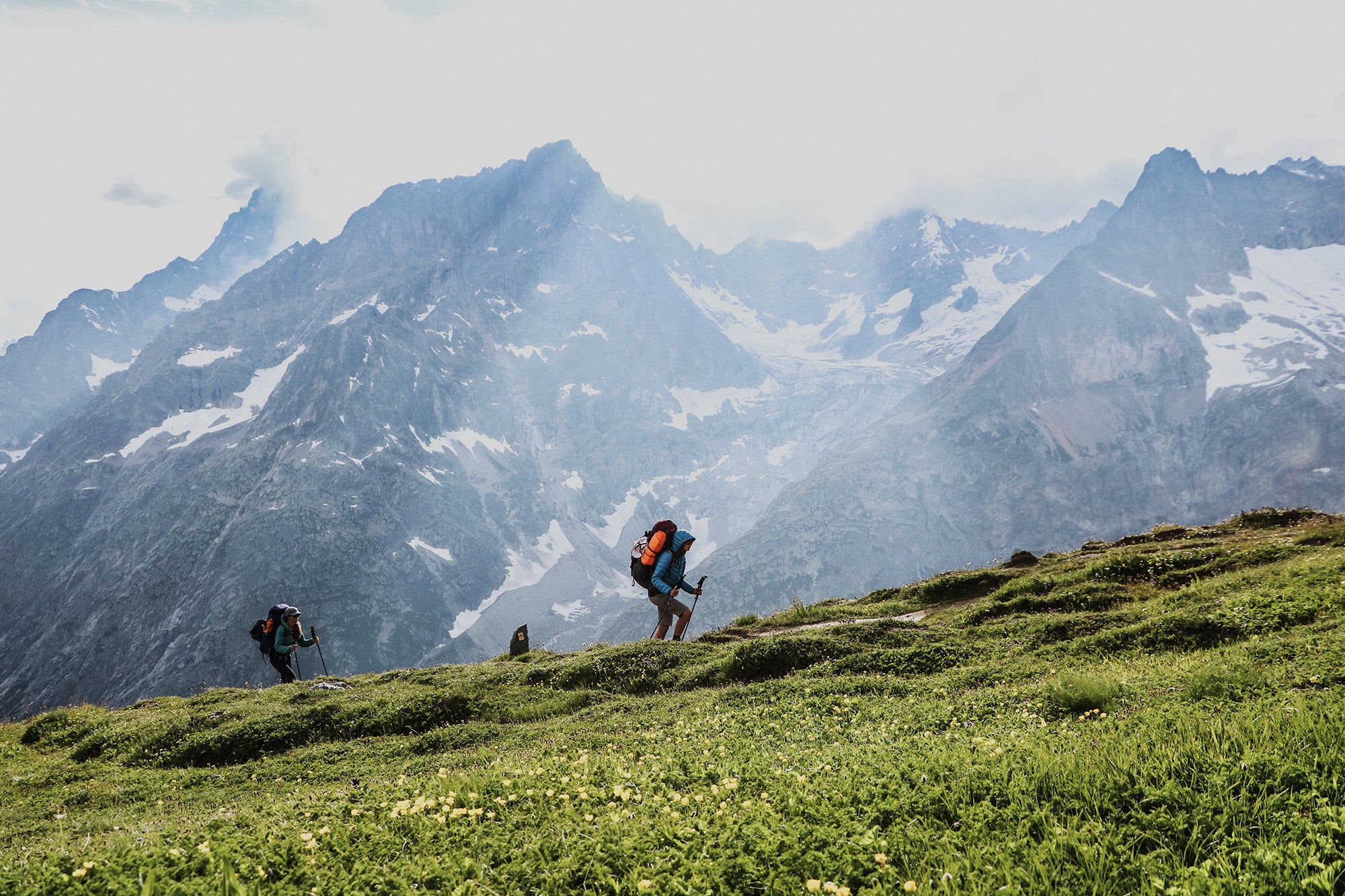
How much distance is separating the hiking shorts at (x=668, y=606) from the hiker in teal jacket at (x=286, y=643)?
13094mm

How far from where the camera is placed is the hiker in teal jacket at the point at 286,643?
23891mm

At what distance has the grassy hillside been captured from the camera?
4762mm

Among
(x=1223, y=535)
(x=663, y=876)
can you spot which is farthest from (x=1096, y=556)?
(x=663, y=876)

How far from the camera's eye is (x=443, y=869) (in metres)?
5.12

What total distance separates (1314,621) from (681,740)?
1153 centimetres

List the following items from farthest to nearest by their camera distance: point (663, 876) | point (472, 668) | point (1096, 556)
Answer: point (1096, 556)
point (472, 668)
point (663, 876)

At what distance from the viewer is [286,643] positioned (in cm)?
2417

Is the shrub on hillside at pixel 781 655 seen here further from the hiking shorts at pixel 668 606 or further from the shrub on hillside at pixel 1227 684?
the shrub on hillside at pixel 1227 684

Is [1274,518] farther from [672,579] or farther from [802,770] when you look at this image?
[802,770]

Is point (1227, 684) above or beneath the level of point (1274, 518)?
Result: above

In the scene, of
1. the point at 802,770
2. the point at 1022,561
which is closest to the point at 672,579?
the point at 802,770

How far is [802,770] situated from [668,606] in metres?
14.8

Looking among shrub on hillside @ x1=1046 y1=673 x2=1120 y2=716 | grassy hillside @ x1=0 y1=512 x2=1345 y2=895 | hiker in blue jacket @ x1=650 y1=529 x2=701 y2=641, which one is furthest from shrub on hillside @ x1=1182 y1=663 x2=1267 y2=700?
hiker in blue jacket @ x1=650 y1=529 x2=701 y2=641

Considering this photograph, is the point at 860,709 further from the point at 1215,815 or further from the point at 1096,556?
the point at 1096,556
